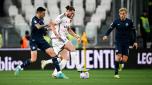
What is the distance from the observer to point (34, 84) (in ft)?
60.2

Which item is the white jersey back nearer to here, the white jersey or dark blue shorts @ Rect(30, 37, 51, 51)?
the white jersey

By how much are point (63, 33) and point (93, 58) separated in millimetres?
5485

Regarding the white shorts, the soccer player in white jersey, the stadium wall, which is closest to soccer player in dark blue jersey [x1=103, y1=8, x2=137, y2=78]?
the soccer player in white jersey

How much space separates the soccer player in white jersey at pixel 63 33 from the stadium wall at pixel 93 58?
4659 millimetres

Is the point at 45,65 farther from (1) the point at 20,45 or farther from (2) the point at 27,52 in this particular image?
(1) the point at 20,45

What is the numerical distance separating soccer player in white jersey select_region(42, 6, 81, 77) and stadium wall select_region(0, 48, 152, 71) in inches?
183

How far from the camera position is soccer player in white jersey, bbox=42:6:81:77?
20703 millimetres

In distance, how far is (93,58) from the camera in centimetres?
2642

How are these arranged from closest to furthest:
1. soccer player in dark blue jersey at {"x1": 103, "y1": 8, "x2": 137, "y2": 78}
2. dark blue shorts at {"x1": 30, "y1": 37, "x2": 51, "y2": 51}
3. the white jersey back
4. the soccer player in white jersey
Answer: dark blue shorts at {"x1": 30, "y1": 37, "x2": 51, "y2": 51} < the soccer player in white jersey < the white jersey back < soccer player in dark blue jersey at {"x1": 103, "y1": 8, "x2": 137, "y2": 78}

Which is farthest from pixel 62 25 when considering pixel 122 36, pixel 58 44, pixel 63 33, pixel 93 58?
pixel 93 58

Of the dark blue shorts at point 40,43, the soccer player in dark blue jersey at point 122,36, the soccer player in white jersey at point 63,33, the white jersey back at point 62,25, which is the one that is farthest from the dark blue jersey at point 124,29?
the dark blue shorts at point 40,43


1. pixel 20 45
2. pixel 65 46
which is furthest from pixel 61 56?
pixel 20 45

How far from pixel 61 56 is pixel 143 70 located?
4.89m

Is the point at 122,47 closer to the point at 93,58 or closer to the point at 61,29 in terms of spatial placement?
the point at 61,29
